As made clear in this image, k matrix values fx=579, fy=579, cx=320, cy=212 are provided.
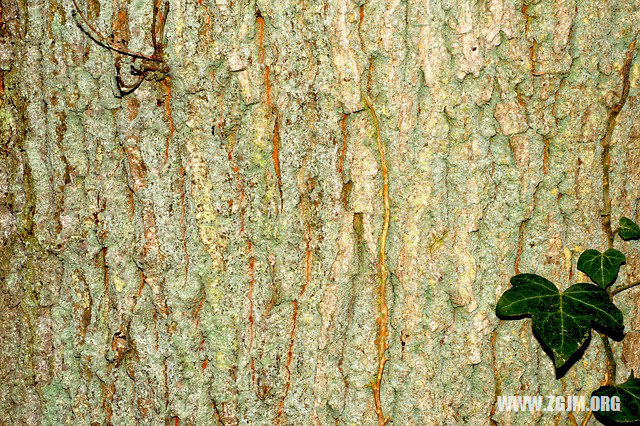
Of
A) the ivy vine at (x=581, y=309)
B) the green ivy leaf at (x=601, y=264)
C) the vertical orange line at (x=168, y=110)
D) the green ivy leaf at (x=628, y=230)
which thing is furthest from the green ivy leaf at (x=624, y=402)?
the vertical orange line at (x=168, y=110)

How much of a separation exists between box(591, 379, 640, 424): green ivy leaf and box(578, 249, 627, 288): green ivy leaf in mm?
302

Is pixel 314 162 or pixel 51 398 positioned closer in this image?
pixel 314 162

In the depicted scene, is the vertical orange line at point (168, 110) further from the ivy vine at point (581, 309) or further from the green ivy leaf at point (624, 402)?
the green ivy leaf at point (624, 402)

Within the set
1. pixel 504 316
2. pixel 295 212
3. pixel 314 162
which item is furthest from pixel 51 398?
pixel 504 316

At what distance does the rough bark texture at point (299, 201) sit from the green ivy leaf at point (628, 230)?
0.04 m

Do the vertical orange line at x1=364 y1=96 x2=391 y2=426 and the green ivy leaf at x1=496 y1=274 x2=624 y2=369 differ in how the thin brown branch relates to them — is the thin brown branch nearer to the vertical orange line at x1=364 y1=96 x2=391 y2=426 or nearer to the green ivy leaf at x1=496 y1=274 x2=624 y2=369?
the vertical orange line at x1=364 y1=96 x2=391 y2=426

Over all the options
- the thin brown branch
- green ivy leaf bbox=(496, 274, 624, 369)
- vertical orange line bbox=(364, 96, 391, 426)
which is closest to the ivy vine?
green ivy leaf bbox=(496, 274, 624, 369)

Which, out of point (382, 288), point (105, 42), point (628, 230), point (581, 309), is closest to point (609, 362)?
point (581, 309)

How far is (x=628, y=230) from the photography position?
1559 millimetres

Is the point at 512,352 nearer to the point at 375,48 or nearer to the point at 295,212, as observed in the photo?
the point at 295,212

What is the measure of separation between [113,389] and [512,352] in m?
1.07

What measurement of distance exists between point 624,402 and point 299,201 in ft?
3.37

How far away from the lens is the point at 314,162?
1.44 metres

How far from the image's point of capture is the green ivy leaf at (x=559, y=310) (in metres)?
1.42
